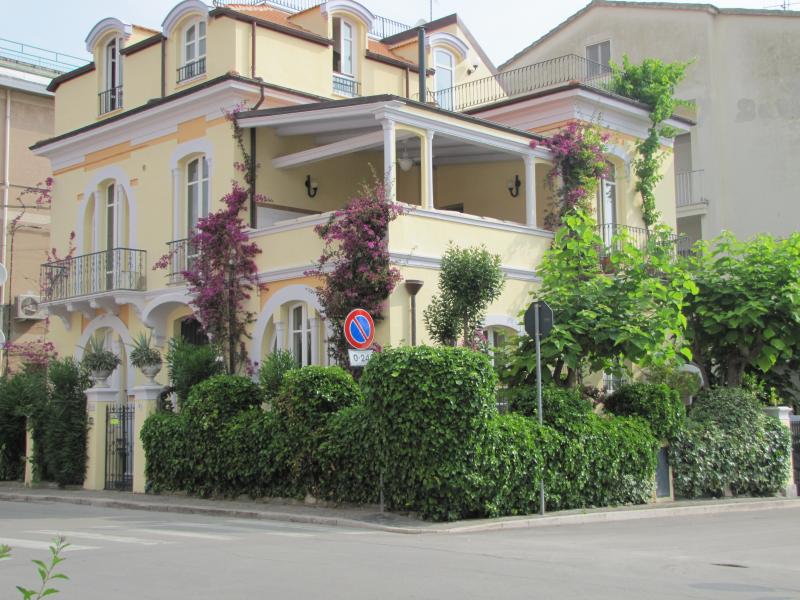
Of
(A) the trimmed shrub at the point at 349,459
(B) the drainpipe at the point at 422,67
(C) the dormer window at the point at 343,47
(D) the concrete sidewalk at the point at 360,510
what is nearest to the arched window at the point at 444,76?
(B) the drainpipe at the point at 422,67

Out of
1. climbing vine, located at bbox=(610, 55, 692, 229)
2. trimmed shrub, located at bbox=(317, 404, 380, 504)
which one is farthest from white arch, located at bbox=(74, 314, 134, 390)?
climbing vine, located at bbox=(610, 55, 692, 229)

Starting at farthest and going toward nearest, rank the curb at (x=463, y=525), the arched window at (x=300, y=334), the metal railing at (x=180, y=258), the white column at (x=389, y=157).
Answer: the metal railing at (x=180, y=258), the arched window at (x=300, y=334), the white column at (x=389, y=157), the curb at (x=463, y=525)

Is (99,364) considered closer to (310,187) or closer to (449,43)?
(310,187)

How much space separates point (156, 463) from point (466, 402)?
7379 millimetres

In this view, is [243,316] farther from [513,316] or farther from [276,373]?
[513,316]

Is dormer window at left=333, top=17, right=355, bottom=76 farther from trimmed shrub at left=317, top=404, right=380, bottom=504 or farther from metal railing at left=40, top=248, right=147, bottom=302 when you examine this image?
trimmed shrub at left=317, top=404, right=380, bottom=504

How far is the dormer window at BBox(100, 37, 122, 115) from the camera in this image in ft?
85.0

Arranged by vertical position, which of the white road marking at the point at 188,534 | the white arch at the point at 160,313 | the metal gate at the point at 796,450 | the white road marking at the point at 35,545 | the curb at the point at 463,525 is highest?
the white arch at the point at 160,313

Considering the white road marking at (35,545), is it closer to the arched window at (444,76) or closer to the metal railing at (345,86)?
the metal railing at (345,86)

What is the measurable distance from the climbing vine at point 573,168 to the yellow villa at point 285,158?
42 cm

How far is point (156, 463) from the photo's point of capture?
1936 centimetres

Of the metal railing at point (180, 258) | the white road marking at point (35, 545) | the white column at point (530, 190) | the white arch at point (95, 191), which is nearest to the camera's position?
the white road marking at point (35, 545)

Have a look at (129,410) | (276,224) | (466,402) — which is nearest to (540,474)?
(466,402)

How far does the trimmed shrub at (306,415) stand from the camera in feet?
55.0
